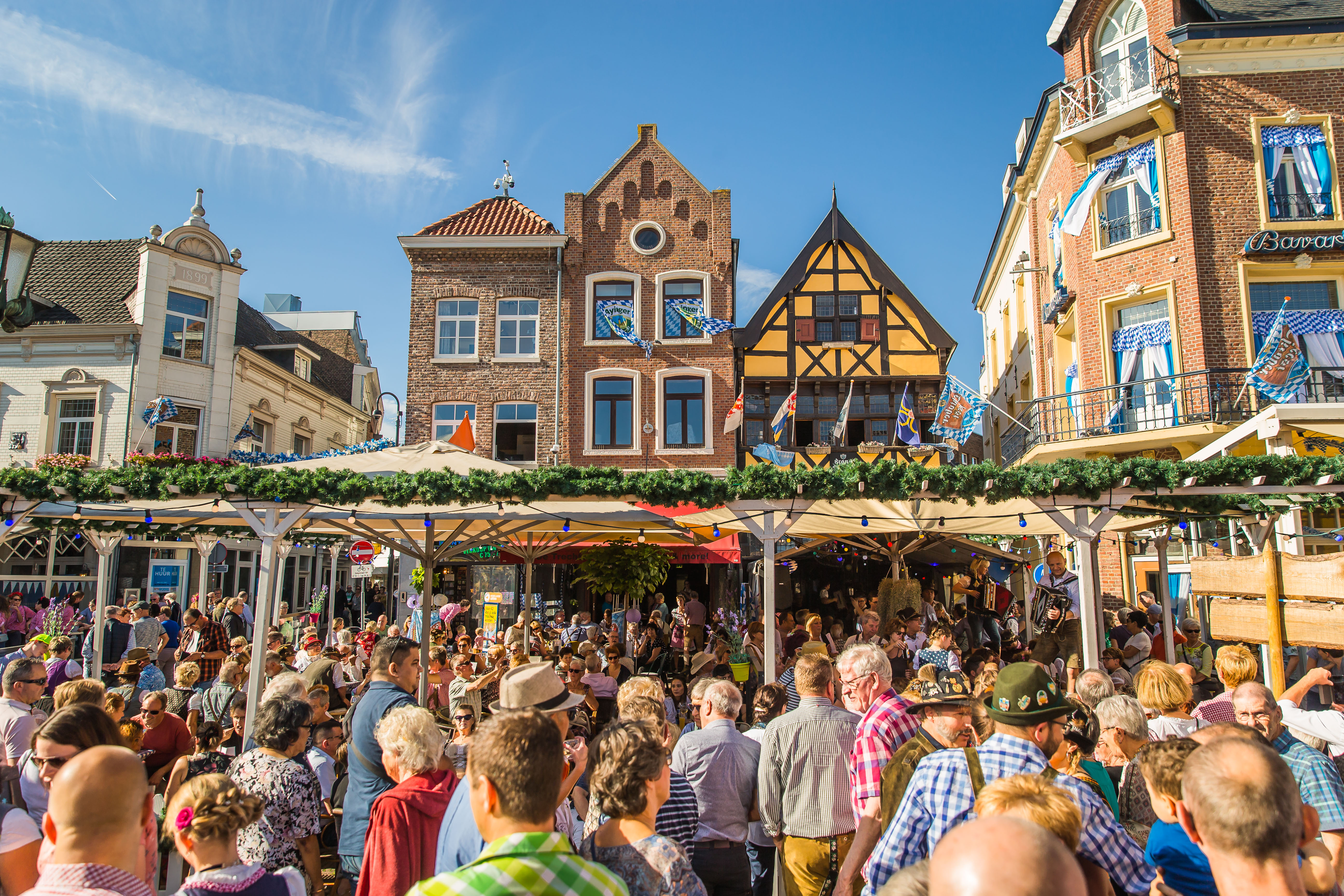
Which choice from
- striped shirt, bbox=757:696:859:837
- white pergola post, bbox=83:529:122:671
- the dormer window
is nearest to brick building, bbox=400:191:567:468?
white pergola post, bbox=83:529:122:671

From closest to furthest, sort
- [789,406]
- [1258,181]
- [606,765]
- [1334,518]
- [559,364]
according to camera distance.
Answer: [606,765] < [1334,518] < [1258,181] < [789,406] < [559,364]

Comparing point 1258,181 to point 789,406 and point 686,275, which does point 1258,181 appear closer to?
point 789,406

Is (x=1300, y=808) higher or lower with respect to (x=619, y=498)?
lower

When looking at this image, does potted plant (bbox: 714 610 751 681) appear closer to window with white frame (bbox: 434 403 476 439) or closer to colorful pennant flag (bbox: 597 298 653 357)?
colorful pennant flag (bbox: 597 298 653 357)

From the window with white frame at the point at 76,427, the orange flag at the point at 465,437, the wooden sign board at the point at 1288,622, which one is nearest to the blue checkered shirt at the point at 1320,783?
the wooden sign board at the point at 1288,622

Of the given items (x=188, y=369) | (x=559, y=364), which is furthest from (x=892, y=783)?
(x=188, y=369)

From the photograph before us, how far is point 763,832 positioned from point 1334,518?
13.7m

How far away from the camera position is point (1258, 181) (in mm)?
15211

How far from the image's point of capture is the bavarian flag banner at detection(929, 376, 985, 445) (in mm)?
13039

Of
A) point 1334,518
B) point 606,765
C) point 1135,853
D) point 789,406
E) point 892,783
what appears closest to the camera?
point 1135,853

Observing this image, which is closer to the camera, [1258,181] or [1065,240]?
[1258,181]

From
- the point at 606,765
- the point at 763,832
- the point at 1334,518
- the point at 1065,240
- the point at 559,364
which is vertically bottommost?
the point at 763,832

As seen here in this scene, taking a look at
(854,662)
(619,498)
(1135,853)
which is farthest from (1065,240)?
(1135,853)

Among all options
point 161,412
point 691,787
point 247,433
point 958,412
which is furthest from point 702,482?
point 247,433
